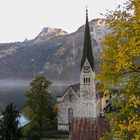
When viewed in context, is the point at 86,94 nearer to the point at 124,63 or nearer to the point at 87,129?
the point at 87,129

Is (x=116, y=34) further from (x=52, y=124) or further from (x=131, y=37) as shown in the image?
(x=52, y=124)

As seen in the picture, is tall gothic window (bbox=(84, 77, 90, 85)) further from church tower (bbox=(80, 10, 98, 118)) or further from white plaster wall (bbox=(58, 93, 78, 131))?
white plaster wall (bbox=(58, 93, 78, 131))

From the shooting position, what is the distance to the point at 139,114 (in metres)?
11.9

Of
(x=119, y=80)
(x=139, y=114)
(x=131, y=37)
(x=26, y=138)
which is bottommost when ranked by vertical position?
(x=26, y=138)

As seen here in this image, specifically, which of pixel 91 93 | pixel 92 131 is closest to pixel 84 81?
pixel 91 93

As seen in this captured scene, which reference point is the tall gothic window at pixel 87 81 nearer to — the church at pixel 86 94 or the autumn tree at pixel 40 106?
the church at pixel 86 94

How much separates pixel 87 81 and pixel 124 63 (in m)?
41.6

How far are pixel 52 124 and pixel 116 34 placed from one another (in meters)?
51.8

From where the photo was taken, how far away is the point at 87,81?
52.9m

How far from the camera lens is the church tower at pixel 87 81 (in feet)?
172

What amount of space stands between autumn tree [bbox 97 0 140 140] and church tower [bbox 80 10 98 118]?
129ft

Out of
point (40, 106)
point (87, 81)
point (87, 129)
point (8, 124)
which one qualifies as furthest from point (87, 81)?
point (87, 129)

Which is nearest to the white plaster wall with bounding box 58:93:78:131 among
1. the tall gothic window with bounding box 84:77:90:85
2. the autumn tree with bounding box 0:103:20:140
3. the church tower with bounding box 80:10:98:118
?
the church tower with bounding box 80:10:98:118

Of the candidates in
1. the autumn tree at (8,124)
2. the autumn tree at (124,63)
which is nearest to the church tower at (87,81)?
the autumn tree at (8,124)
